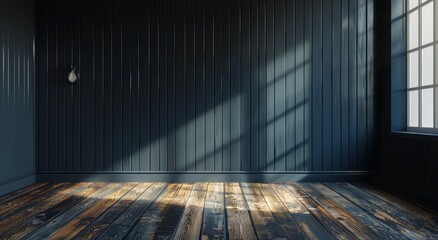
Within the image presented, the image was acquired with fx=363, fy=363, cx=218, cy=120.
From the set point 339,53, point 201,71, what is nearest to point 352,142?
point 339,53

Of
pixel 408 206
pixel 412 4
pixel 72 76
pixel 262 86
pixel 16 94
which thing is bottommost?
pixel 408 206

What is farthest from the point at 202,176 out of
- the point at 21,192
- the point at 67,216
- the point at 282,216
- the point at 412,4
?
the point at 412,4

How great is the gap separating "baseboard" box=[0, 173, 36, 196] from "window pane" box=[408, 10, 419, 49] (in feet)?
14.0

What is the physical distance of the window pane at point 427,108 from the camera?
337 centimetres

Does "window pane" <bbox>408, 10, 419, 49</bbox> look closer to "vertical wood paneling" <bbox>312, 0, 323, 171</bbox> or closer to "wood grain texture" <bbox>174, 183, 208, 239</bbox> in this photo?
"vertical wood paneling" <bbox>312, 0, 323, 171</bbox>

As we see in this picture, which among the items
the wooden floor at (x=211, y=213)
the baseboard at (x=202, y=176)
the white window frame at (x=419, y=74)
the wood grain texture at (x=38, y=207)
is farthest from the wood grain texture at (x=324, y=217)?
the wood grain texture at (x=38, y=207)

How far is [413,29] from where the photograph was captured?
3.66 meters

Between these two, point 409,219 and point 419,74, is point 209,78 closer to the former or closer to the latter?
point 419,74

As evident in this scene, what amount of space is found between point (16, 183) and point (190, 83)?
6.89 ft

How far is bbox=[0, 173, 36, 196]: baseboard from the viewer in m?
3.50

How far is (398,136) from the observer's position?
12.0 feet

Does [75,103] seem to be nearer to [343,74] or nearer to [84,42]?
[84,42]

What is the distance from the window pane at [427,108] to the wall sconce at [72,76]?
12.0 feet

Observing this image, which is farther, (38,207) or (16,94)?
(16,94)
